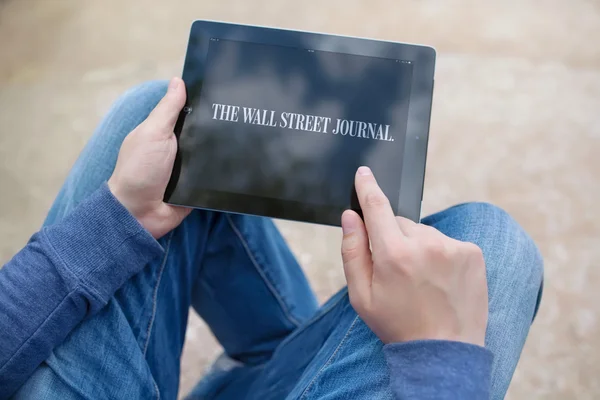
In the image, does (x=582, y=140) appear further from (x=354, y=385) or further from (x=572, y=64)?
(x=354, y=385)

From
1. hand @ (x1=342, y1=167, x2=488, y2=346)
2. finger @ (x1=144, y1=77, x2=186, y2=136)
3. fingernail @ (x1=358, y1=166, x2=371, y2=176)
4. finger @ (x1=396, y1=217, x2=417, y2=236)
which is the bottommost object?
hand @ (x1=342, y1=167, x2=488, y2=346)

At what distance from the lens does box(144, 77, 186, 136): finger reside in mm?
500

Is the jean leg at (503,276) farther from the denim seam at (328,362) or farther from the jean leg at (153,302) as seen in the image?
the jean leg at (153,302)

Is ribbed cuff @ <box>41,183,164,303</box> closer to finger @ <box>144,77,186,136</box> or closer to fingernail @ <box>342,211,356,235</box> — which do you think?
finger @ <box>144,77,186,136</box>

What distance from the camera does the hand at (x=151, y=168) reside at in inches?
19.1

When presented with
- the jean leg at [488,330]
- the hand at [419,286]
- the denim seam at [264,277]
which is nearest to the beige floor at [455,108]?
the denim seam at [264,277]

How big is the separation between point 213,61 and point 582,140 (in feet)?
2.72

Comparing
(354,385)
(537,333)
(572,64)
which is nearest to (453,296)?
(354,385)

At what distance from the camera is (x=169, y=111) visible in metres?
0.51

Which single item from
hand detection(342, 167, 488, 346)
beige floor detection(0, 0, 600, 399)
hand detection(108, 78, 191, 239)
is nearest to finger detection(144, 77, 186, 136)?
hand detection(108, 78, 191, 239)

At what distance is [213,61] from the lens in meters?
0.53

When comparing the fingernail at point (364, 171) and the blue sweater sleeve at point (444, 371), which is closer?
the blue sweater sleeve at point (444, 371)

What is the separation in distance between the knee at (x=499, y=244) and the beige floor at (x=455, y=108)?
1.41 feet

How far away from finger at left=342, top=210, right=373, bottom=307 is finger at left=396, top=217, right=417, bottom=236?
0.03 metres
